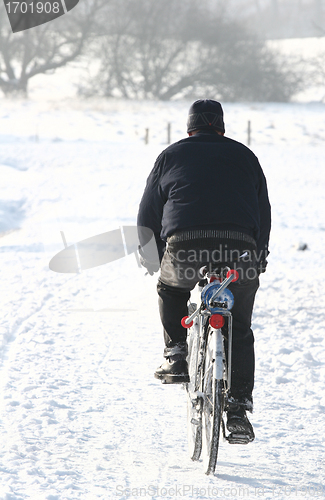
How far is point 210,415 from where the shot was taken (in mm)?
2830

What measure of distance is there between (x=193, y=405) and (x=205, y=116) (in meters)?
1.54

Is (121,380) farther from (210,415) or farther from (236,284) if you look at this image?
(236,284)

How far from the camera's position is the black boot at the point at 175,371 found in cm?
308

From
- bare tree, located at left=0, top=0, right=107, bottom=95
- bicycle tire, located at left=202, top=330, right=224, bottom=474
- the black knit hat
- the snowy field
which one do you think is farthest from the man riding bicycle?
bare tree, located at left=0, top=0, right=107, bottom=95

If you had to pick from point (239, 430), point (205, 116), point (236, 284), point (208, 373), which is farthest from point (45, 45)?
point (239, 430)

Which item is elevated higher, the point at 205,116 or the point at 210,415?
the point at 205,116

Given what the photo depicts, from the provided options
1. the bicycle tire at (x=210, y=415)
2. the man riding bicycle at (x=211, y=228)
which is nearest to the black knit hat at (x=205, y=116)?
the man riding bicycle at (x=211, y=228)

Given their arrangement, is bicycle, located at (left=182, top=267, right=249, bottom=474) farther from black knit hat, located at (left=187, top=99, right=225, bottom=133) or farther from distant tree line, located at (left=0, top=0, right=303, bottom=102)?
distant tree line, located at (left=0, top=0, right=303, bottom=102)

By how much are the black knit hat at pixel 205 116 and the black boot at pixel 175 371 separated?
1258 millimetres

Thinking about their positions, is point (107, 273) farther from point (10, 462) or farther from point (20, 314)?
point (10, 462)

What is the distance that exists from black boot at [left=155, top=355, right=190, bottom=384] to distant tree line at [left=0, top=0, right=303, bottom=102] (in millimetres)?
39517

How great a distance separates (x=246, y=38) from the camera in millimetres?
44188

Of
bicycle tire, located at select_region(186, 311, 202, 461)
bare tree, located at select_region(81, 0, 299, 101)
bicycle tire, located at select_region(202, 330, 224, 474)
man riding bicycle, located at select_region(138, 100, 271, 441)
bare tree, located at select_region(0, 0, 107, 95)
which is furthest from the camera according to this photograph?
bare tree, located at select_region(81, 0, 299, 101)

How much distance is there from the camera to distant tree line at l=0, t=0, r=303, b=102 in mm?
41219
